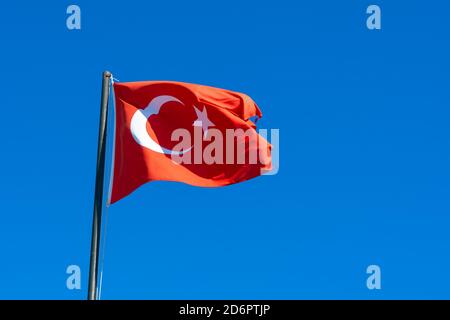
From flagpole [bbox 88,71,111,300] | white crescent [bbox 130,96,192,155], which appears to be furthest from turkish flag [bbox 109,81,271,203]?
flagpole [bbox 88,71,111,300]

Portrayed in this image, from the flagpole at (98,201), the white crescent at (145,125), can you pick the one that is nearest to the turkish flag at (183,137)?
the white crescent at (145,125)

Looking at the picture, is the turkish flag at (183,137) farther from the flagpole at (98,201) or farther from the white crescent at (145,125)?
the flagpole at (98,201)

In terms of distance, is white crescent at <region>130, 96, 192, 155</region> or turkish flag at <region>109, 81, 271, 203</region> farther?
white crescent at <region>130, 96, 192, 155</region>

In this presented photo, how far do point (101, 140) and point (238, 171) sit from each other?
2899 mm

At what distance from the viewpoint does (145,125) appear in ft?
65.0

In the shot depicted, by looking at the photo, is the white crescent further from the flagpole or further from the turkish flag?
the flagpole

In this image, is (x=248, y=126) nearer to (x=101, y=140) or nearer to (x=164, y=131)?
(x=164, y=131)

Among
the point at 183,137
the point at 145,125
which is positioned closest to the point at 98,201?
the point at 145,125

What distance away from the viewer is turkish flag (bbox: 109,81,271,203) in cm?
1936

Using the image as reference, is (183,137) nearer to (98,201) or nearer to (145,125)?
(145,125)

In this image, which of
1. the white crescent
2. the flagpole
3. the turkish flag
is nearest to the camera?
the flagpole

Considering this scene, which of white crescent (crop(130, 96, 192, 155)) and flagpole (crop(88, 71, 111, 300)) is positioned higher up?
white crescent (crop(130, 96, 192, 155))

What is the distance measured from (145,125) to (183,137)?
2.59ft
